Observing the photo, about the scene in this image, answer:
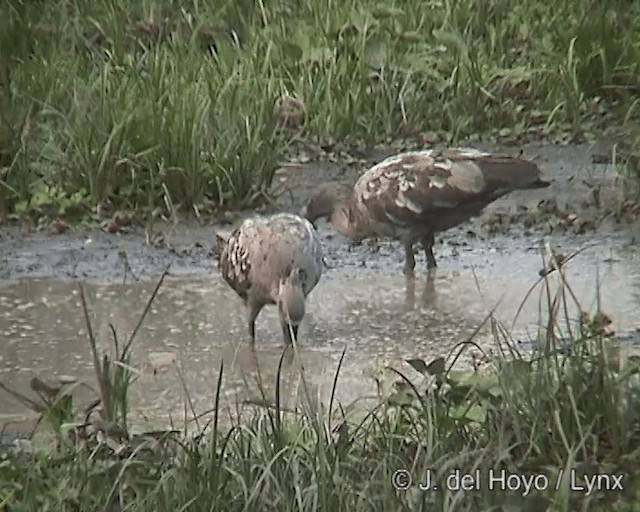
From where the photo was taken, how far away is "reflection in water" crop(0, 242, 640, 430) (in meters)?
5.79

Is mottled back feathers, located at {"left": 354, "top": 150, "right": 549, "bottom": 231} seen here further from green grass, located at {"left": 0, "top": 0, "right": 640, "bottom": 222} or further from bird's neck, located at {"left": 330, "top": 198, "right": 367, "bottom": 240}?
green grass, located at {"left": 0, "top": 0, "right": 640, "bottom": 222}

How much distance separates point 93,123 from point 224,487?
462 centimetres

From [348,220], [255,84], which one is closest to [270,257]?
[348,220]

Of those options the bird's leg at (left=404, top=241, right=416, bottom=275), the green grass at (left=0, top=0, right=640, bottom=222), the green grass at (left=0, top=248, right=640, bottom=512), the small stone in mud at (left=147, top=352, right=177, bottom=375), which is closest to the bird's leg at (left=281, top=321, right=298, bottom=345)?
the small stone in mud at (left=147, top=352, right=177, bottom=375)

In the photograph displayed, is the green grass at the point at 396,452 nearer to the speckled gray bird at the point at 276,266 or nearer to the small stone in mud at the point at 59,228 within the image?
the speckled gray bird at the point at 276,266

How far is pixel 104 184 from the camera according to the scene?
8.43 metres

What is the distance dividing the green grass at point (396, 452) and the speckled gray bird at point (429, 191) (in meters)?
2.55

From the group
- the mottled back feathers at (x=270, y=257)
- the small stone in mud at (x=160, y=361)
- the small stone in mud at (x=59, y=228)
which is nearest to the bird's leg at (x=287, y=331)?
the mottled back feathers at (x=270, y=257)

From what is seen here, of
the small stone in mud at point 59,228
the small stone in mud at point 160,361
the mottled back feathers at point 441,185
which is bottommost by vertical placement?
the small stone in mud at point 160,361

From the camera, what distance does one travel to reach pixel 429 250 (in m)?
7.50

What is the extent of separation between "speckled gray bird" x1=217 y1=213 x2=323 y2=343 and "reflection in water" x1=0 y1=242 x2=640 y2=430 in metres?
0.14

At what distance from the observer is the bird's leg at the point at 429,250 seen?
7.49 meters

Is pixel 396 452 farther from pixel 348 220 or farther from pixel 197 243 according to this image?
pixel 197 243

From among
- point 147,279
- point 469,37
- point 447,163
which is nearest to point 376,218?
point 447,163
